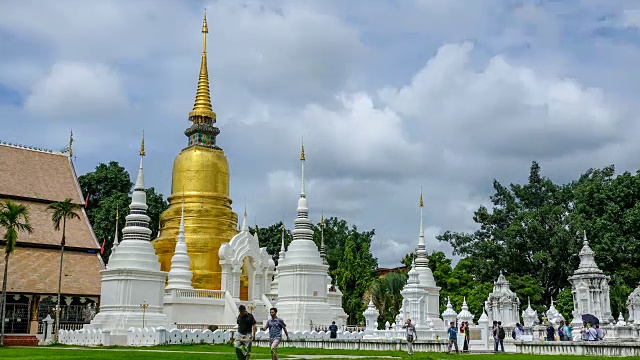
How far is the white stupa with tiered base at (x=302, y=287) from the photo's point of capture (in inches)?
1355

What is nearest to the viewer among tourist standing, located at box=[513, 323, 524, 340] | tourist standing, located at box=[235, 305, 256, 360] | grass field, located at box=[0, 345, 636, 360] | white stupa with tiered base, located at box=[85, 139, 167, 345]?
tourist standing, located at box=[235, 305, 256, 360]

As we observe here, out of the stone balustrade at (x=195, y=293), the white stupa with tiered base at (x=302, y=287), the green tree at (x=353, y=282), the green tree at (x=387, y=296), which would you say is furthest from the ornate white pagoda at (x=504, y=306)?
the stone balustrade at (x=195, y=293)

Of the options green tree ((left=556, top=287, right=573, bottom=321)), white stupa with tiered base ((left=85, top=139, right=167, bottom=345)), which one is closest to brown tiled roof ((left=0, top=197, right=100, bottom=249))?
white stupa with tiered base ((left=85, top=139, right=167, bottom=345))

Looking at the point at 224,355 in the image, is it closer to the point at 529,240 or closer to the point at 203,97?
the point at 203,97

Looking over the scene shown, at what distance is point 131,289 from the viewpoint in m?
30.7

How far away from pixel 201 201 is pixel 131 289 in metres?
10.9

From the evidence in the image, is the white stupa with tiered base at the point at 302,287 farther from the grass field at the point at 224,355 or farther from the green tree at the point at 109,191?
the green tree at the point at 109,191

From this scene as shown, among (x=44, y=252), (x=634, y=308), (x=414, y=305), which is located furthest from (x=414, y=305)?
(x=44, y=252)

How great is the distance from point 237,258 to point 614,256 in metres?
25.1

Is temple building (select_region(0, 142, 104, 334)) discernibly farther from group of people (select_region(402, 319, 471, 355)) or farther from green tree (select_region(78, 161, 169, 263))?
group of people (select_region(402, 319, 471, 355))

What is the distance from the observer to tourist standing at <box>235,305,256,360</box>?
13789mm

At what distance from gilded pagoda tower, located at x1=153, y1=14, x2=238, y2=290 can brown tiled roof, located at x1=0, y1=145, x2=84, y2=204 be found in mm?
5935

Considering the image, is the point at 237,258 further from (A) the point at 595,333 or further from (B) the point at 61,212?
(A) the point at 595,333

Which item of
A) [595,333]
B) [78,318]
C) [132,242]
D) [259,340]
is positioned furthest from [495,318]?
[78,318]
